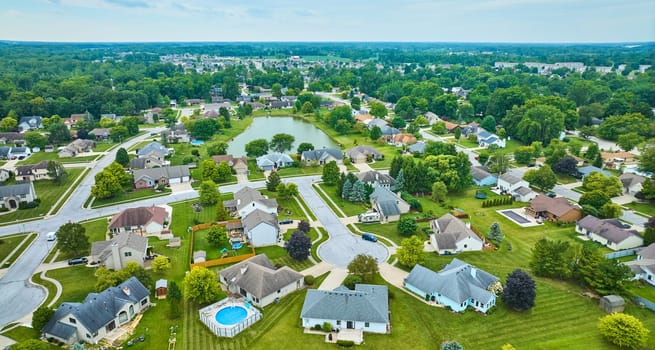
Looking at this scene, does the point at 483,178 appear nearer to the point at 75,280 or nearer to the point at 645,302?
the point at 645,302

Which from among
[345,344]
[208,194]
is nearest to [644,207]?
[345,344]

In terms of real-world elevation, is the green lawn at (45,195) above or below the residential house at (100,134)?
below

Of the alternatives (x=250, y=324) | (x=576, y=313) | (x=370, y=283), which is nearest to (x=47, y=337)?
(x=250, y=324)

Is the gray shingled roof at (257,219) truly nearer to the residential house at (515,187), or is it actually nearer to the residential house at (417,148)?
the residential house at (515,187)

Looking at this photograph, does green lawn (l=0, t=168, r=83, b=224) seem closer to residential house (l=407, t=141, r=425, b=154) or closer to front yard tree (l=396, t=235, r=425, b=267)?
front yard tree (l=396, t=235, r=425, b=267)

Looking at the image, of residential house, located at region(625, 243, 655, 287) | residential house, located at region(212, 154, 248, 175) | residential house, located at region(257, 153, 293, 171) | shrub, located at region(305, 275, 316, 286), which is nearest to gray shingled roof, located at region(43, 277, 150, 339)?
shrub, located at region(305, 275, 316, 286)

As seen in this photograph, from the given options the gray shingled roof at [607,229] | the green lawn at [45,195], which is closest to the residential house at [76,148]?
the green lawn at [45,195]
